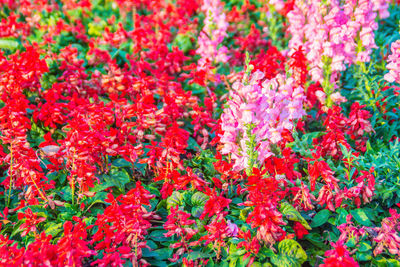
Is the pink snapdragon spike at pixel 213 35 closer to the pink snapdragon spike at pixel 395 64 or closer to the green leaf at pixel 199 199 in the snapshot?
the pink snapdragon spike at pixel 395 64

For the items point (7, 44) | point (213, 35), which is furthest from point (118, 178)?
point (7, 44)

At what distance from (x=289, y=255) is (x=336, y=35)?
7.24ft

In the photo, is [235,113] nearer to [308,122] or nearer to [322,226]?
[322,226]

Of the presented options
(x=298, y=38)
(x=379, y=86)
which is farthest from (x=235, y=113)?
(x=379, y=86)

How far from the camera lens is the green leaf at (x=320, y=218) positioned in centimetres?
289

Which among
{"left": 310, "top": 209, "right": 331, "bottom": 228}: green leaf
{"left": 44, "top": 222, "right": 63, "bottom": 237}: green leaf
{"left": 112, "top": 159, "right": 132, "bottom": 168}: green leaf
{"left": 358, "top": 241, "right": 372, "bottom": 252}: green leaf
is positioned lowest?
{"left": 358, "top": 241, "right": 372, "bottom": 252}: green leaf

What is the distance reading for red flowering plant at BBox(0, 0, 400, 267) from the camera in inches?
104

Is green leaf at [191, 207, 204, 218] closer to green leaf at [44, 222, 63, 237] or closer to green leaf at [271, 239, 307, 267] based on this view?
green leaf at [271, 239, 307, 267]

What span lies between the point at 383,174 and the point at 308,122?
0.97 metres

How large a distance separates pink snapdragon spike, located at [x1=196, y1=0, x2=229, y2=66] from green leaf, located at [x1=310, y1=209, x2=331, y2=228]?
2.37 m

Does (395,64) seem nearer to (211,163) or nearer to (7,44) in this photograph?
(211,163)

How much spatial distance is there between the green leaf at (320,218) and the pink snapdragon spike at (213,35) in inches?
93.2

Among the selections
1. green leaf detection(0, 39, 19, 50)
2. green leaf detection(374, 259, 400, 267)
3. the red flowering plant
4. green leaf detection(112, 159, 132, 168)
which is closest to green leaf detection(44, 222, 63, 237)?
the red flowering plant

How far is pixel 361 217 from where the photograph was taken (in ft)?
9.48
